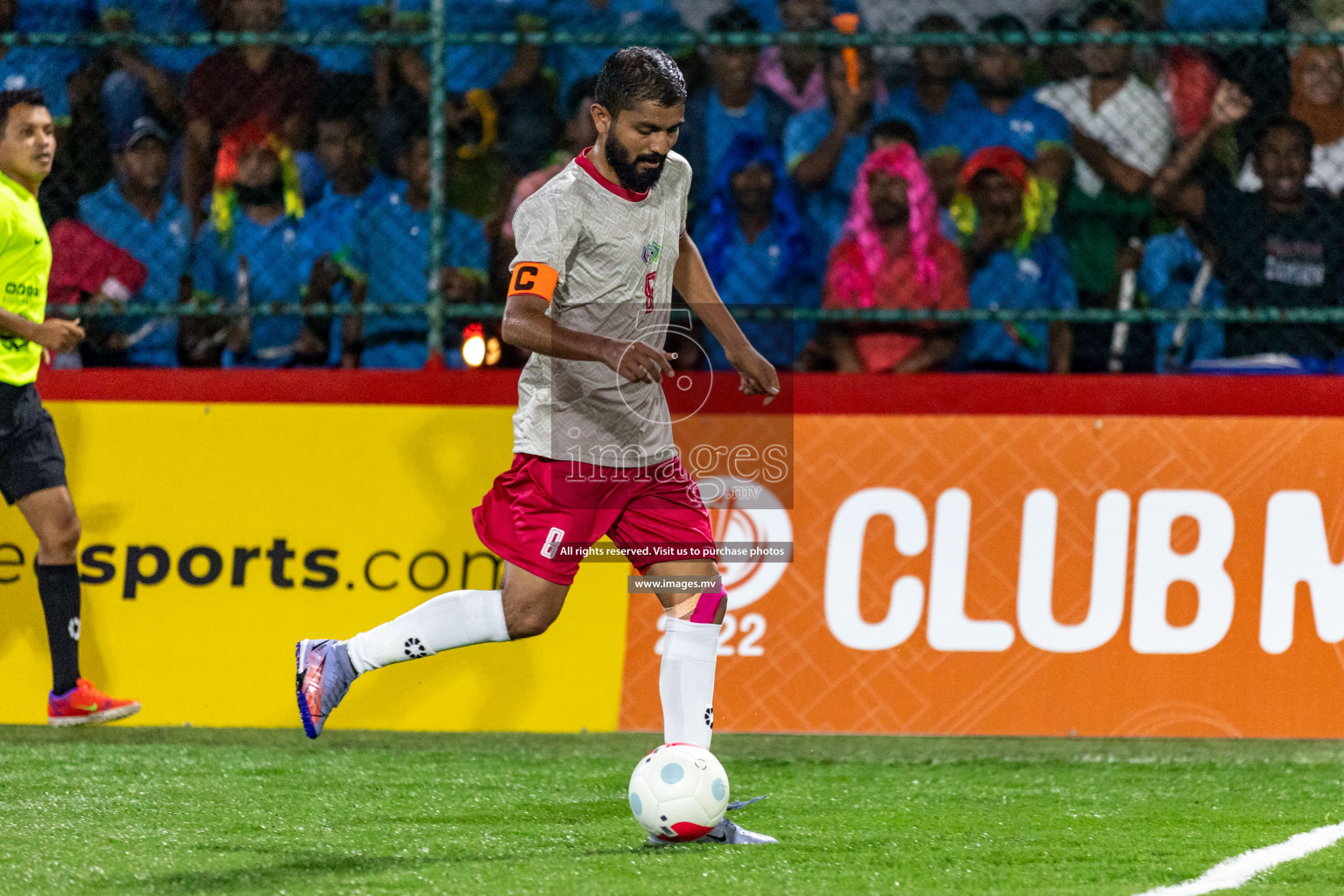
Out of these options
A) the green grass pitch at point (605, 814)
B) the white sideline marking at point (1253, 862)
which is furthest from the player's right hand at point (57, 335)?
the white sideline marking at point (1253, 862)

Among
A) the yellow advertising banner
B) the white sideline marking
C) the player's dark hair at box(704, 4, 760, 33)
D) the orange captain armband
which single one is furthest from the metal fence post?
the white sideline marking

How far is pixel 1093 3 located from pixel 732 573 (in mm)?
3294

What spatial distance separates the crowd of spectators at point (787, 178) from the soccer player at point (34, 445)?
4.28ft

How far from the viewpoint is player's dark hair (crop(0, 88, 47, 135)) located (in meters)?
5.61

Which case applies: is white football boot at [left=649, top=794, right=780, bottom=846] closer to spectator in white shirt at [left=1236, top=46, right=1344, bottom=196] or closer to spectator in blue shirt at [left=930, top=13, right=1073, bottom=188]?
spectator in blue shirt at [left=930, top=13, right=1073, bottom=188]

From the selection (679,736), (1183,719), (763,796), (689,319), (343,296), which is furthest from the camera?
(343,296)

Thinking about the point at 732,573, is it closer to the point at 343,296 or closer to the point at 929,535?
the point at 929,535

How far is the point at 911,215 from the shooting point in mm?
6914

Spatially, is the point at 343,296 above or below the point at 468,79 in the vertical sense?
below

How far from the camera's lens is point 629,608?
5.76 meters

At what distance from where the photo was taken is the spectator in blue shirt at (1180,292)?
6.79m

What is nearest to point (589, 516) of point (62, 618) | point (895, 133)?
point (62, 618)

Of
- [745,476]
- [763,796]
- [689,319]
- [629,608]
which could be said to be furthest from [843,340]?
[763,796]

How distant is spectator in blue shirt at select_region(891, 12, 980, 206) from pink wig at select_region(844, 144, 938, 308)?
0.21 metres
